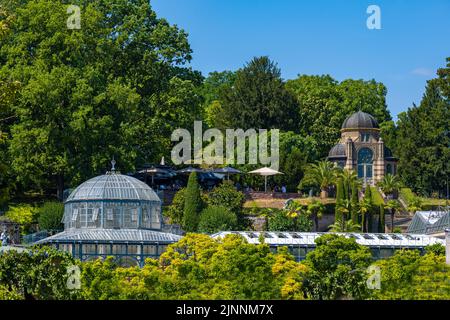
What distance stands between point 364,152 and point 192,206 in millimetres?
28889

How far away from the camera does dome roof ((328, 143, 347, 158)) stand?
352ft

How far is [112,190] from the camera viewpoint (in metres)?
74.1

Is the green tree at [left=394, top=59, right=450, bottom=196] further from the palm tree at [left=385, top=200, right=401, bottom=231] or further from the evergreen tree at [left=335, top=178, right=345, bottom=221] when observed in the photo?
the evergreen tree at [left=335, top=178, right=345, bottom=221]

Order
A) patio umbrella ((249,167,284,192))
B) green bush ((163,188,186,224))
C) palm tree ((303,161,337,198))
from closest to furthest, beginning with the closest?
green bush ((163,188,186,224)) < palm tree ((303,161,337,198)) < patio umbrella ((249,167,284,192))

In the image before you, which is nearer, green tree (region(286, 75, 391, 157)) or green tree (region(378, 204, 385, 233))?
green tree (region(378, 204, 385, 233))

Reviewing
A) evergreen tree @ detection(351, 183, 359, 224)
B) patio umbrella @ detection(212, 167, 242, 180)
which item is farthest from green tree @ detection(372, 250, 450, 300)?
patio umbrella @ detection(212, 167, 242, 180)

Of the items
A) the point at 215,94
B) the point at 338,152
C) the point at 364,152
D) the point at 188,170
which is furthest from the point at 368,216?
the point at 215,94

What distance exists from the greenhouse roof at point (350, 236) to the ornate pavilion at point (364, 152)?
31524mm

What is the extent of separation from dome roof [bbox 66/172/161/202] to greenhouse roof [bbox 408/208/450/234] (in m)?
19.4

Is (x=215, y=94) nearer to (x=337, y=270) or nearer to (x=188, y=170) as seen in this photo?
(x=188, y=170)

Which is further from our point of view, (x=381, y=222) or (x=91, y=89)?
(x=381, y=222)

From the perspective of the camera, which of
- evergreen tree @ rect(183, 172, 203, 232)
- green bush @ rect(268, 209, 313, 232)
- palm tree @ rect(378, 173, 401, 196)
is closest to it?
evergreen tree @ rect(183, 172, 203, 232)

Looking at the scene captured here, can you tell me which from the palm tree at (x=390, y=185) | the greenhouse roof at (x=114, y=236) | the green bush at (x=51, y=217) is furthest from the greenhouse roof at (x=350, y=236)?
the palm tree at (x=390, y=185)
